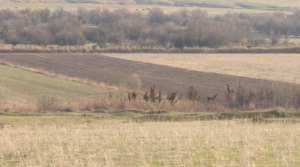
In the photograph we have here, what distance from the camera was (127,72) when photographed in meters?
64.0

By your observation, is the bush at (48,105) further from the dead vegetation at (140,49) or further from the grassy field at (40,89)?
the dead vegetation at (140,49)

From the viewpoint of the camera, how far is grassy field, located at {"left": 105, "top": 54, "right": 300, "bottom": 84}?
61.5m

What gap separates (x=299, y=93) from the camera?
37.9m

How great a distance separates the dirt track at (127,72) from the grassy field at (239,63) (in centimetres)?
295

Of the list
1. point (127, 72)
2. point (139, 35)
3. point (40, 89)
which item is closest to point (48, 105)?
point (40, 89)

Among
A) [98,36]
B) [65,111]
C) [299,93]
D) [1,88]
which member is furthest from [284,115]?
[98,36]

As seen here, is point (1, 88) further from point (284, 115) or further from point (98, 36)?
point (98, 36)

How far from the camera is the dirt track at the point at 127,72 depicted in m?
51.9

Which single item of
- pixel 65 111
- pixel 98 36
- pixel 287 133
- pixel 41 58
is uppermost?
pixel 287 133

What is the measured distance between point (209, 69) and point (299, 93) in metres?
29.3

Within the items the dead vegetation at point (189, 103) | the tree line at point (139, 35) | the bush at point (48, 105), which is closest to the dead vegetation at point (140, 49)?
the tree line at point (139, 35)

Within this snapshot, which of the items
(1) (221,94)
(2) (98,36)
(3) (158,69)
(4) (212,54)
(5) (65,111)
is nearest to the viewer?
(5) (65,111)

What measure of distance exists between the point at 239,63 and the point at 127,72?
1741cm

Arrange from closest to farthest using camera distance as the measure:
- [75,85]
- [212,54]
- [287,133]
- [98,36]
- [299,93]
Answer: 1. [287,133]
2. [299,93]
3. [75,85]
4. [212,54]
5. [98,36]
